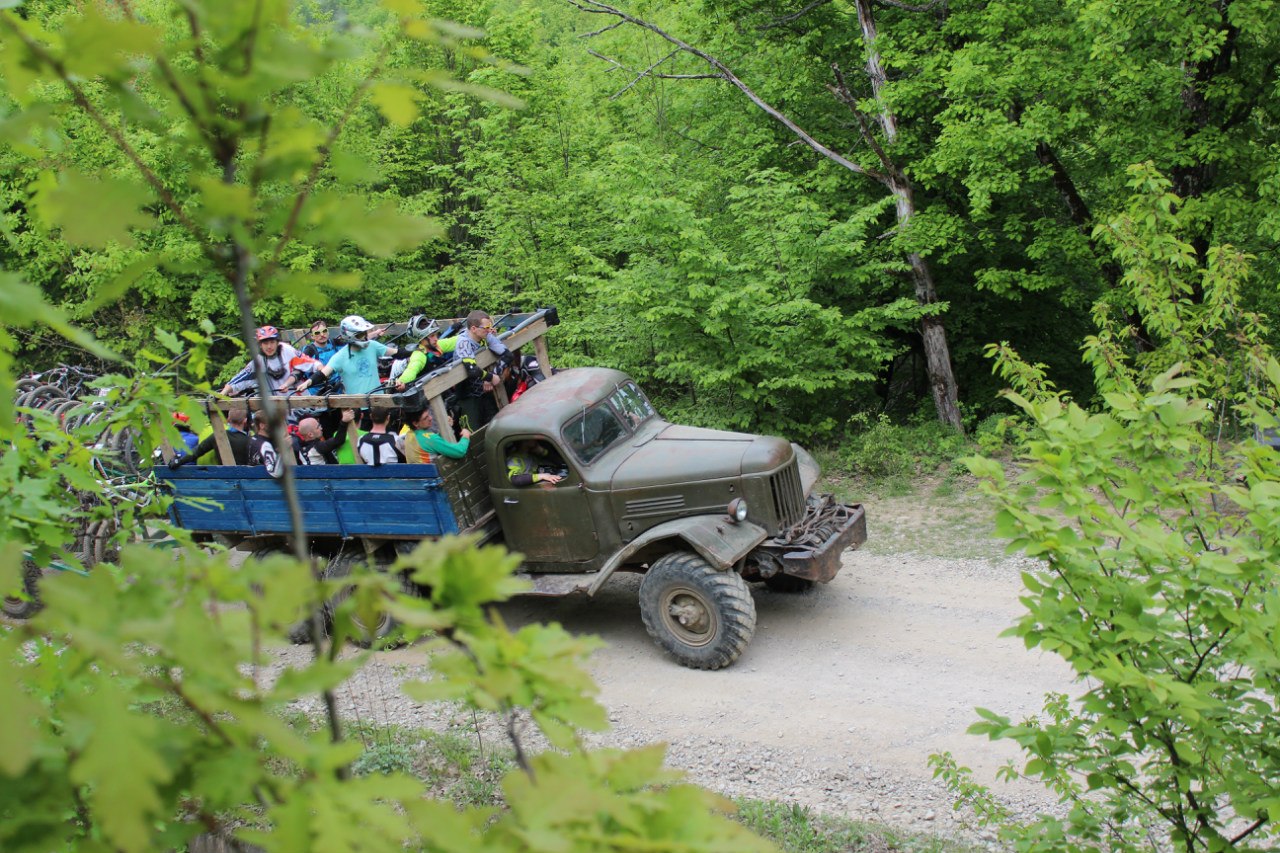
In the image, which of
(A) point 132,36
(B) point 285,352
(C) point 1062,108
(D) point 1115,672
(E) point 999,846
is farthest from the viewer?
(C) point 1062,108

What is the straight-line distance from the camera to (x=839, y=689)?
7.46m

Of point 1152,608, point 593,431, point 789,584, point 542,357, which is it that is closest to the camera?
point 1152,608

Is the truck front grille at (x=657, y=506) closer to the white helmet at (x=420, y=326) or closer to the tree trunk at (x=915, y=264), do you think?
the white helmet at (x=420, y=326)

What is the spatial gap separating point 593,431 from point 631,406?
0.64m

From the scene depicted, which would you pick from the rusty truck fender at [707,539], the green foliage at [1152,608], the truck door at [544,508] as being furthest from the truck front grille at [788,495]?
the green foliage at [1152,608]

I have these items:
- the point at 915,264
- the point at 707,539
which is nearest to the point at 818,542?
the point at 707,539

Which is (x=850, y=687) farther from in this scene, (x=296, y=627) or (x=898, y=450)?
(x=898, y=450)

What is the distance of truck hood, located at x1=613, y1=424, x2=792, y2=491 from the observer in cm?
802

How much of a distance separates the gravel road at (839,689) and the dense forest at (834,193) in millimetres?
3066

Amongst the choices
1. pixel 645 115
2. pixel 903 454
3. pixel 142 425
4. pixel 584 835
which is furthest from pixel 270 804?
pixel 645 115

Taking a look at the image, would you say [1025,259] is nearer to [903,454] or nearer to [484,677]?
[903,454]

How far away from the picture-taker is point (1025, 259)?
14.9 metres

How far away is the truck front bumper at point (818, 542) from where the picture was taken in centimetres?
793

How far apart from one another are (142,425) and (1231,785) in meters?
3.71
